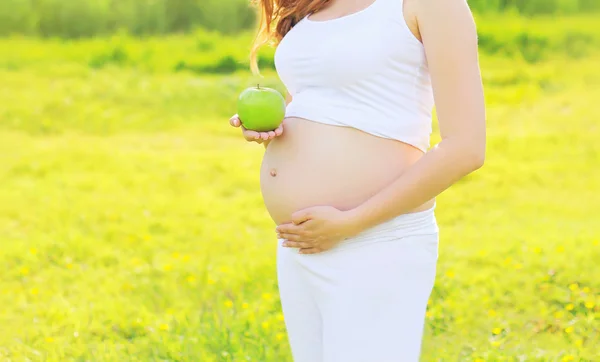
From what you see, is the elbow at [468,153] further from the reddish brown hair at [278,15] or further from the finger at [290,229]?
the reddish brown hair at [278,15]

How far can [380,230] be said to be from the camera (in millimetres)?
1903

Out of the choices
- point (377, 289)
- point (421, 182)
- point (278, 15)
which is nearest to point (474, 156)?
point (421, 182)

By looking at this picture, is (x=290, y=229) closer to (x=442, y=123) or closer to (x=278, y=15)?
(x=442, y=123)

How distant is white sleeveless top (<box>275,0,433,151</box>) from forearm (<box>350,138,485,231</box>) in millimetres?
131

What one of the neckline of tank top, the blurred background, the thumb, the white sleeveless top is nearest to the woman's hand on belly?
the thumb

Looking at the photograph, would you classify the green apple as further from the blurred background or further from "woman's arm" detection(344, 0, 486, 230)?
the blurred background

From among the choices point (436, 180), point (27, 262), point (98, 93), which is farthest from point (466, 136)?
point (98, 93)

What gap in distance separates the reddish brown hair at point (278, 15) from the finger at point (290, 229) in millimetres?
528

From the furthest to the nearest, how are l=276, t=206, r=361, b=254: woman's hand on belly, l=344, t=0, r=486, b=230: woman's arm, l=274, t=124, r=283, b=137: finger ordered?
l=274, t=124, r=283, b=137: finger
l=276, t=206, r=361, b=254: woman's hand on belly
l=344, t=0, r=486, b=230: woman's arm

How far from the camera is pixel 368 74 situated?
6.13ft

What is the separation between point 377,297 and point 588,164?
5921 millimetres

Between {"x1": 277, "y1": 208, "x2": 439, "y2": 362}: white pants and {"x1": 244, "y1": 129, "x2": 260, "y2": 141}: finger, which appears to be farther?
{"x1": 244, "y1": 129, "x2": 260, "y2": 141}: finger

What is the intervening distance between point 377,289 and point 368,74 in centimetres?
46

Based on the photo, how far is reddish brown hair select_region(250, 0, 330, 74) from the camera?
83.6 inches
